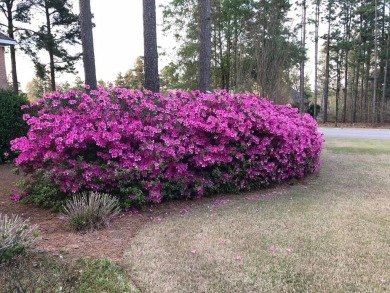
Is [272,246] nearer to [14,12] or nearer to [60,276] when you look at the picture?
[60,276]

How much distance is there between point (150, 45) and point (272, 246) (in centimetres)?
507

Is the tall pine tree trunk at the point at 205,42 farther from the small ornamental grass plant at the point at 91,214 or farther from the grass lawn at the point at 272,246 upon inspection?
the small ornamental grass plant at the point at 91,214

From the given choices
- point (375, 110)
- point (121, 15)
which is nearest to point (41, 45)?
point (121, 15)

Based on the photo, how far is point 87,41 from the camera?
26.4 feet

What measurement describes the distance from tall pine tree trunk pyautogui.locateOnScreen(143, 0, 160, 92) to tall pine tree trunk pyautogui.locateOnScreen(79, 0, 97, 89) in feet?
6.48

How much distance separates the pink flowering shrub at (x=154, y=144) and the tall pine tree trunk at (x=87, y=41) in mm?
3522

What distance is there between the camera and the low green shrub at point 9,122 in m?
7.36

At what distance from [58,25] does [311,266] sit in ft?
62.4

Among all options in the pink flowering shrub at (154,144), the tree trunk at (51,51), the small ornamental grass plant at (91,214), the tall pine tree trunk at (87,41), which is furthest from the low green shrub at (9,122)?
the tree trunk at (51,51)

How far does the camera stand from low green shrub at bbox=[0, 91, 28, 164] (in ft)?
24.2

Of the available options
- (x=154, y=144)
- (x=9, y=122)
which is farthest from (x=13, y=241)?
(x=9, y=122)

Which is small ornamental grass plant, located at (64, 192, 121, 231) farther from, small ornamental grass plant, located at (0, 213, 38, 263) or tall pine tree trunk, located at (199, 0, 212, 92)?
tall pine tree trunk, located at (199, 0, 212, 92)

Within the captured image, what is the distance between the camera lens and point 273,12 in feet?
51.9

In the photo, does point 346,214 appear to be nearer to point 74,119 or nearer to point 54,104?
point 74,119
